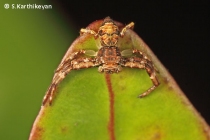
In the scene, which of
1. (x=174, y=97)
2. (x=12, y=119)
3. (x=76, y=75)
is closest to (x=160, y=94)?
(x=174, y=97)

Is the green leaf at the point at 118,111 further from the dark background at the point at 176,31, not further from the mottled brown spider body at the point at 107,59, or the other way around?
the dark background at the point at 176,31

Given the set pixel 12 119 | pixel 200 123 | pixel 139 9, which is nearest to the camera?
pixel 200 123

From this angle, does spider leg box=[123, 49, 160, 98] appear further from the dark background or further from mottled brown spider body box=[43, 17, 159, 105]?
the dark background

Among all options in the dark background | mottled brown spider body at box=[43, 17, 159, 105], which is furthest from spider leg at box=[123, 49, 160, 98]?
the dark background

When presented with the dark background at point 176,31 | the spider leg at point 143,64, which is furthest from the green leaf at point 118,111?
the dark background at point 176,31

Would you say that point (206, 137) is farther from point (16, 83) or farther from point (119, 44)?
point (16, 83)

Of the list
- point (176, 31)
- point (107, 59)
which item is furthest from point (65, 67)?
point (176, 31)
